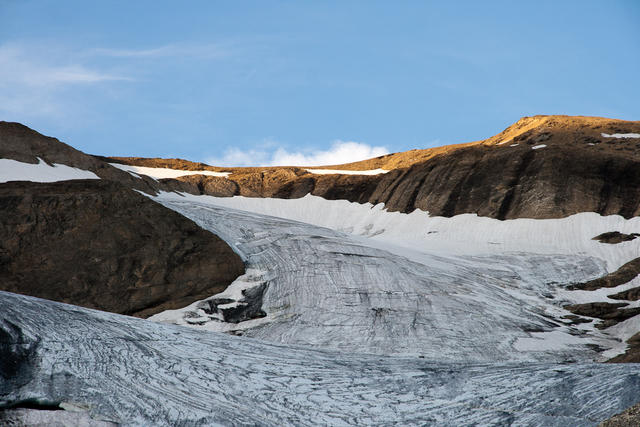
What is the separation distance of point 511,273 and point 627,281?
6.39 m

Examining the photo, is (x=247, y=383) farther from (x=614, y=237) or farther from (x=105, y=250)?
(x=614, y=237)

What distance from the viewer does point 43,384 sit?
1023 cm

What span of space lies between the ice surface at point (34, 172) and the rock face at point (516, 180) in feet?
68.6

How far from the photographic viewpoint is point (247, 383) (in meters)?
11.9

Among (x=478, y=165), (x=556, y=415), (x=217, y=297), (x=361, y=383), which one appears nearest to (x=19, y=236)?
(x=217, y=297)

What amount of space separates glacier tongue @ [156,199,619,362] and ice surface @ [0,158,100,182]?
12443 mm

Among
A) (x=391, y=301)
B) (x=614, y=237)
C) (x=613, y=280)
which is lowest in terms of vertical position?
(x=391, y=301)

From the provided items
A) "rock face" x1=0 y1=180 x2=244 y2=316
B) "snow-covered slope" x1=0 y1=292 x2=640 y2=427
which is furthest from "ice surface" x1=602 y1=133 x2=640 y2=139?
"snow-covered slope" x1=0 y1=292 x2=640 y2=427

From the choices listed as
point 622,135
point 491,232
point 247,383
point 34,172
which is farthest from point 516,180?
point 247,383

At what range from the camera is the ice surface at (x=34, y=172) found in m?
45.5

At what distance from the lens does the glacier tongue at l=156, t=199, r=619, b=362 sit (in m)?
28.8

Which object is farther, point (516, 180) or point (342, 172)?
point (342, 172)

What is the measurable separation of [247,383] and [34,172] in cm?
4099

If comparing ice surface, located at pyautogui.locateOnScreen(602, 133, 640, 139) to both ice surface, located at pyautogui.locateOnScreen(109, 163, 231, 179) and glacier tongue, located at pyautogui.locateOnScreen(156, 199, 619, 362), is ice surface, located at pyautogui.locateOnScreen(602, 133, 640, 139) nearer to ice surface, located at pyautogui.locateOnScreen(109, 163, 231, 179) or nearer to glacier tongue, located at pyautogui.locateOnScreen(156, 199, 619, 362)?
glacier tongue, located at pyautogui.locateOnScreen(156, 199, 619, 362)
